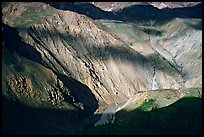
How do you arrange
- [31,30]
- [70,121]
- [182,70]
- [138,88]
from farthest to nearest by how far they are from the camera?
[182,70]
[138,88]
[31,30]
[70,121]

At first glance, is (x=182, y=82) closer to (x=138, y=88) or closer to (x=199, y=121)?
(x=138, y=88)

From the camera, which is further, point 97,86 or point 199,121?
point 97,86

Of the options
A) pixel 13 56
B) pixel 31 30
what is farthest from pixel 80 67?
pixel 13 56

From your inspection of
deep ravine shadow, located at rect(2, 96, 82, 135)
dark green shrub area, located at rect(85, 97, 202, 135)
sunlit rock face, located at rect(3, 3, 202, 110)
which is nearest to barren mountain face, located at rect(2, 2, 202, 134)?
sunlit rock face, located at rect(3, 3, 202, 110)

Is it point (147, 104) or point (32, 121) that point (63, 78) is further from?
point (147, 104)

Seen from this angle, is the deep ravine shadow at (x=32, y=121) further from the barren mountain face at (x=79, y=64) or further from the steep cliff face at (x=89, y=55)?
the steep cliff face at (x=89, y=55)
